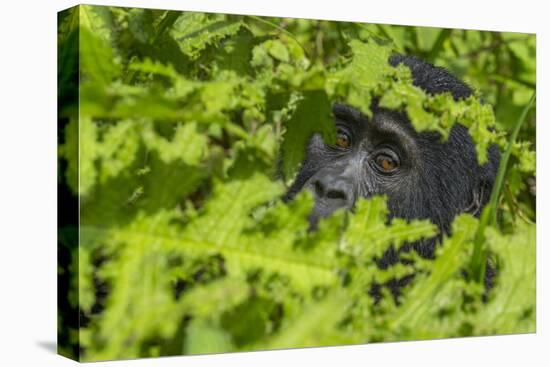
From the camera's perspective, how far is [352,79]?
9.08ft

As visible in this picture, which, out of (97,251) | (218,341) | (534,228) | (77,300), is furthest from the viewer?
(534,228)

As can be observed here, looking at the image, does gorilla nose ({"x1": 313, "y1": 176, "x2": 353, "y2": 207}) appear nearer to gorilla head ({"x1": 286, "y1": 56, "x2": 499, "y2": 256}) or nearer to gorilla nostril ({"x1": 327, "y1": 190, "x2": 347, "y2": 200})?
gorilla nostril ({"x1": 327, "y1": 190, "x2": 347, "y2": 200})

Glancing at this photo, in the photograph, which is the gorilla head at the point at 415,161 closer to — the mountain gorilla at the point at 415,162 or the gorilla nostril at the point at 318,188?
the mountain gorilla at the point at 415,162

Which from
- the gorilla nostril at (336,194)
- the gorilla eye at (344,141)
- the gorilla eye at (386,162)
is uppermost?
the gorilla eye at (344,141)

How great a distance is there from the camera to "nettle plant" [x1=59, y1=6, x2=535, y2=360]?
126 centimetres

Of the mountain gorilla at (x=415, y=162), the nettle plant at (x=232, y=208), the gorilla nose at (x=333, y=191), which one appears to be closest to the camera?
the nettle plant at (x=232, y=208)

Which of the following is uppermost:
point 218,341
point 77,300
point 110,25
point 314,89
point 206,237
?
point 110,25

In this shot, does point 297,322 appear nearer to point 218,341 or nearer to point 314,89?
point 218,341

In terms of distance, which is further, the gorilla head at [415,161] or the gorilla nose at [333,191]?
the gorilla head at [415,161]

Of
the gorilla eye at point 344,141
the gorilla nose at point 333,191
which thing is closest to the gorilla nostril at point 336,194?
the gorilla nose at point 333,191

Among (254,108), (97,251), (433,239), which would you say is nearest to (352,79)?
(254,108)

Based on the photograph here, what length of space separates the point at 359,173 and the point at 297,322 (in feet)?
6.87

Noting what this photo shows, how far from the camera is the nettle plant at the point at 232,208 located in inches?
49.5

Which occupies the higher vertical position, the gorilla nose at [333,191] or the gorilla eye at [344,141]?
the gorilla eye at [344,141]
